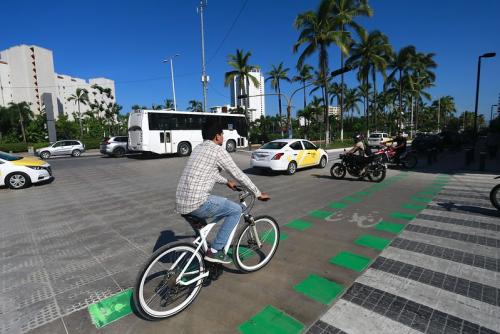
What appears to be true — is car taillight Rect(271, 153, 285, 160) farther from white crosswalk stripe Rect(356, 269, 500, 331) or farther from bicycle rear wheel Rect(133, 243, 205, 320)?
bicycle rear wheel Rect(133, 243, 205, 320)

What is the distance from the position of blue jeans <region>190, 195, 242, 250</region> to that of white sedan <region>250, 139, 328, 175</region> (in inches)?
342

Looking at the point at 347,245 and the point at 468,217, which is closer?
the point at 347,245

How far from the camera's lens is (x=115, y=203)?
7852 mm

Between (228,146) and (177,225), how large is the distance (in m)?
17.3

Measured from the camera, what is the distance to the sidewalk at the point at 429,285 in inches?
109

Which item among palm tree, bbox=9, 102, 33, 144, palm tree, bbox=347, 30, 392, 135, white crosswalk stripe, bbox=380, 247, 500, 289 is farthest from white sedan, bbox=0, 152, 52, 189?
palm tree, bbox=9, 102, 33, 144

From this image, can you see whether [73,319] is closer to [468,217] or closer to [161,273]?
[161,273]

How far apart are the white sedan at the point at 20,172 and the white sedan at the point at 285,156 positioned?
8.30m

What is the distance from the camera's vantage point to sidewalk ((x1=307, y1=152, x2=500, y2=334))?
276cm

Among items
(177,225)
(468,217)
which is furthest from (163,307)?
(468,217)

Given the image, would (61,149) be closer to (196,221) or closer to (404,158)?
(404,158)

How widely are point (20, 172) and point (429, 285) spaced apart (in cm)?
1247

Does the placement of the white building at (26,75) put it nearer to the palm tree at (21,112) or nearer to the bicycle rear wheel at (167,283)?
the palm tree at (21,112)

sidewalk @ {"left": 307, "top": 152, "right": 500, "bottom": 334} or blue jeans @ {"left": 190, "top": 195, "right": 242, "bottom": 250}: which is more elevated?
blue jeans @ {"left": 190, "top": 195, "right": 242, "bottom": 250}
